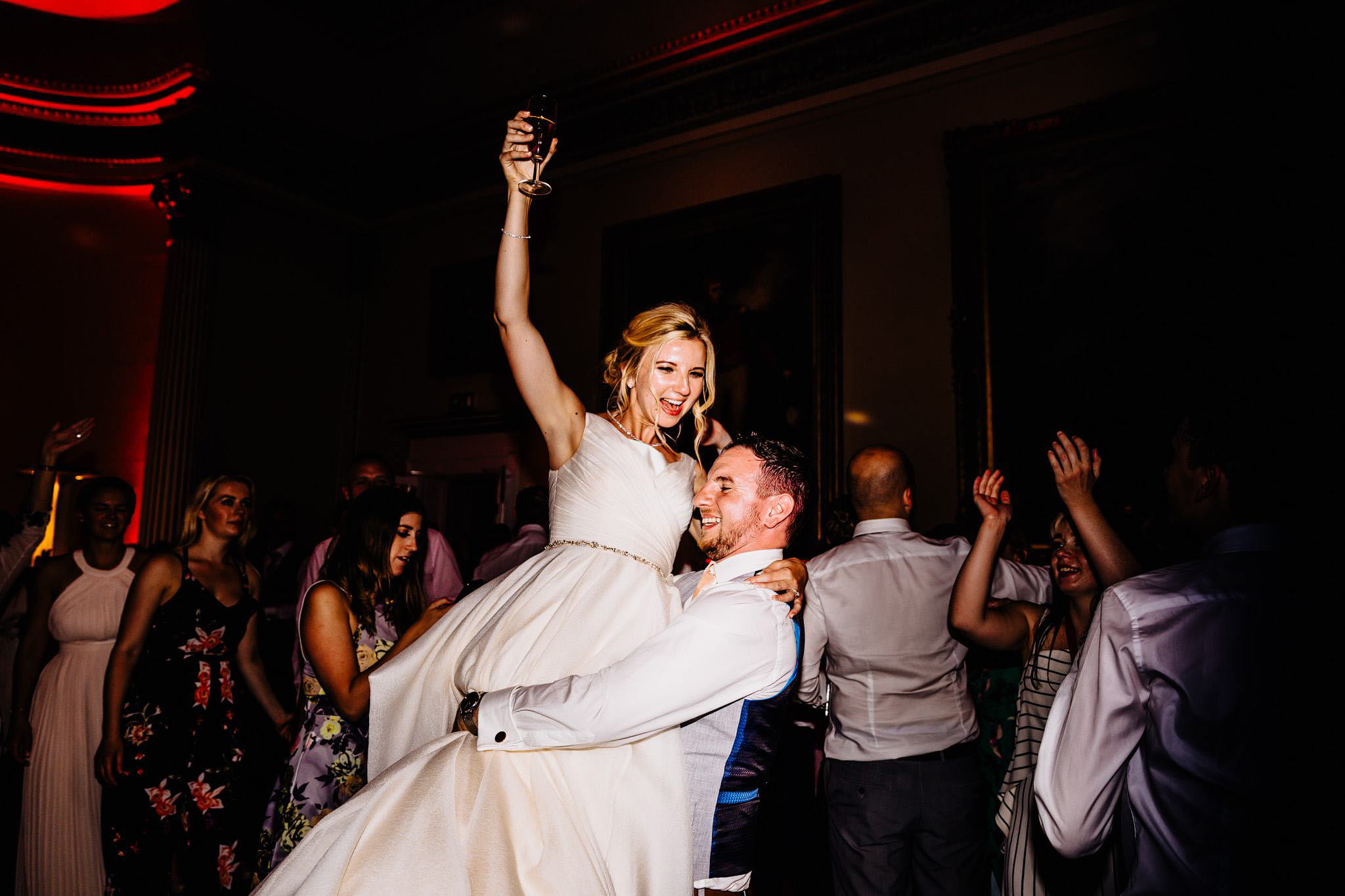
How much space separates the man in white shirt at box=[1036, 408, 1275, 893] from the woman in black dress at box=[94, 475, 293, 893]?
2.88 meters

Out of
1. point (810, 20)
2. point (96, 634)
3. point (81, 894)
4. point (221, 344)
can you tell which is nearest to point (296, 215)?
point (221, 344)

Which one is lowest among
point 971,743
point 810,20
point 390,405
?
point 971,743

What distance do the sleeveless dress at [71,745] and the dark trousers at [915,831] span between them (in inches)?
119

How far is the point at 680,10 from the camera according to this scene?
327 inches

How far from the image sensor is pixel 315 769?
2973 millimetres

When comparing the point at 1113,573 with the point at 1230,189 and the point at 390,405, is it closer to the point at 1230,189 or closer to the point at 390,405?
the point at 1230,189

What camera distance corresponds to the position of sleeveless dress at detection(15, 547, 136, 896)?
3.70 m

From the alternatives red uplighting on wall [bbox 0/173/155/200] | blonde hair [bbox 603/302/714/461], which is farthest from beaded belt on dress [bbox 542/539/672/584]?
red uplighting on wall [bbox 0/173/155/200]

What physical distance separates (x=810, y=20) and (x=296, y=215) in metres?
5.74

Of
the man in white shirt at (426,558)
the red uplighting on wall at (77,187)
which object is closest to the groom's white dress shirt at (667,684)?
the man in white shirt at (426,558)

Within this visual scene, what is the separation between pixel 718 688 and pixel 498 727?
42 centimetres

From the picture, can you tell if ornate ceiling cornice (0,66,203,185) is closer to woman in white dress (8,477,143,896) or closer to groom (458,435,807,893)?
woman in white dress (8,477,143,896)

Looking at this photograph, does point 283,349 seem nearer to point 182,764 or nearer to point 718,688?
point 182,764

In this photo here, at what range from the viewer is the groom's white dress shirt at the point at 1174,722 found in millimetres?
1683
